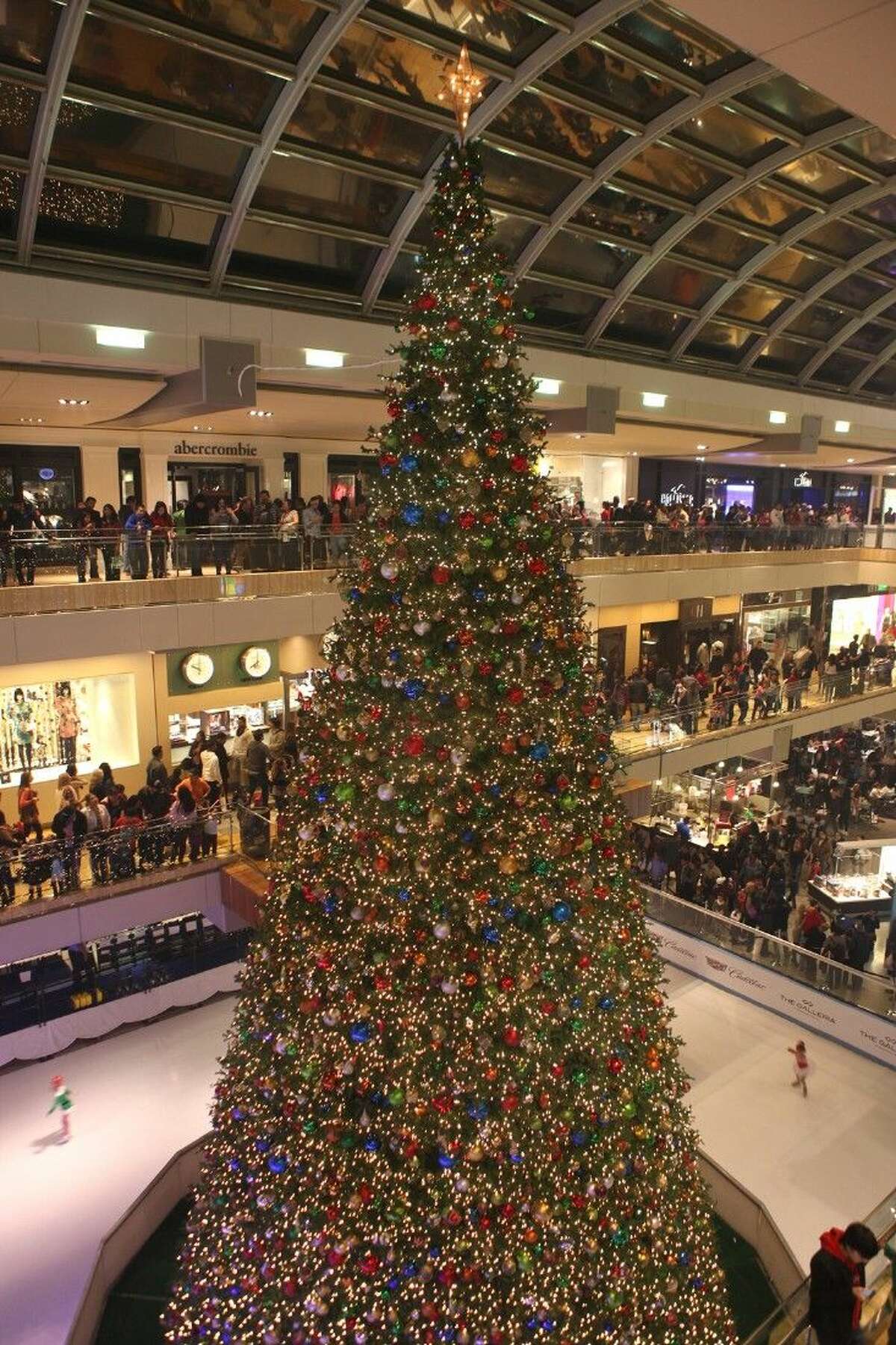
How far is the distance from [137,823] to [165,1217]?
5.23 meters

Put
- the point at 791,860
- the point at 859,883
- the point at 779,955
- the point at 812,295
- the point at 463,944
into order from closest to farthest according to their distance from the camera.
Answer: the point at 463,944 → the point at 779,955 → the point at 859,883 → the point at 791,860 → the point at 812,295

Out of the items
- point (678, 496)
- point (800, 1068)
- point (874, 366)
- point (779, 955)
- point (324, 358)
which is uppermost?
point (874, 366)

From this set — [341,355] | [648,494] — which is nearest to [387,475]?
[341,355]

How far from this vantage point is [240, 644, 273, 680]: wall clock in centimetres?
1866

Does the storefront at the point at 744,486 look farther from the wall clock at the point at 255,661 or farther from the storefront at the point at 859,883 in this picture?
the wall clock at the point at 255,661

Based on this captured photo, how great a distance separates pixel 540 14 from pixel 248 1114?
15.5m

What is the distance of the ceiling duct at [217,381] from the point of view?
14.4m

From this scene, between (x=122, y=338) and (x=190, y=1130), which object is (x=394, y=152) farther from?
(x=190, y=1130)

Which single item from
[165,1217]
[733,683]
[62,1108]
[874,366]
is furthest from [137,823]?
[874,366]

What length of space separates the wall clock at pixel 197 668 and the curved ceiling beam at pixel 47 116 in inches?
296

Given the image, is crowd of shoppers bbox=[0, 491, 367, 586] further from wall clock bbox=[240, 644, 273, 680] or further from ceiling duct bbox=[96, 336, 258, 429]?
wall clock bbox=[240, 644, 273, 680]

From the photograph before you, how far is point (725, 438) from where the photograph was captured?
91.8 feet

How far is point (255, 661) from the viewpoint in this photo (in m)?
18.8

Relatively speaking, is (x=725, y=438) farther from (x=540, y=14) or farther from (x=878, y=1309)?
(x=878, y=1309)
